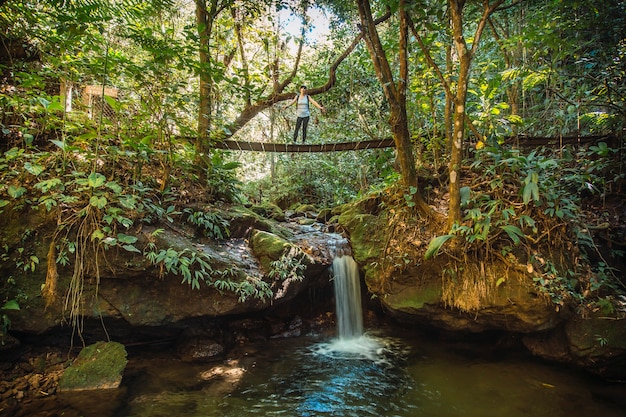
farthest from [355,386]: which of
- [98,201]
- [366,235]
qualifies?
[98,201]

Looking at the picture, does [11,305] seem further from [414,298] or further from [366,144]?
[366,144]

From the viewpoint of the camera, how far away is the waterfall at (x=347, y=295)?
23.4ft

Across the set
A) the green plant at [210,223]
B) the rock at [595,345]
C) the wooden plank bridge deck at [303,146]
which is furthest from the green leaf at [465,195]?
the green plant at [210,223]

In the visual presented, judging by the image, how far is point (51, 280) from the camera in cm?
477

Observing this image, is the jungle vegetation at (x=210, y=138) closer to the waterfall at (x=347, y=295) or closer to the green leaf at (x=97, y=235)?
the green leaf at (x=97, y=235)

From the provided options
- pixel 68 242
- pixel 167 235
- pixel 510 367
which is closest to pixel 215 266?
pixel 167 235

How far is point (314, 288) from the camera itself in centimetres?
743

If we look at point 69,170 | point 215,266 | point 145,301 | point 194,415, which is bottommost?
point 194,415

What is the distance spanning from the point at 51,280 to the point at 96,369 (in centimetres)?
136

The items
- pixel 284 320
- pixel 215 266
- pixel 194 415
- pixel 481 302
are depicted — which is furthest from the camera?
pixel 284 320

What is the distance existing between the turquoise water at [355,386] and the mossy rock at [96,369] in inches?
8.6

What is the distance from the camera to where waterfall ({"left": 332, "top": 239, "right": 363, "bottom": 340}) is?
7.13 meters

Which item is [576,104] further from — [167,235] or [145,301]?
[145,301]

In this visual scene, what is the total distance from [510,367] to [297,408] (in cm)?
349
